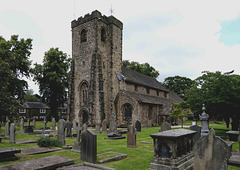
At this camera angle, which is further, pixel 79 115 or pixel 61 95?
pixel 61 95

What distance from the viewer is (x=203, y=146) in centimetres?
473

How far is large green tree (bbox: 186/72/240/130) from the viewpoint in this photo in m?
13.3

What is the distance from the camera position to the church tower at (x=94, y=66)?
81.6 feet

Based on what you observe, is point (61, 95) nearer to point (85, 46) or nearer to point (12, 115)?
point (85, 46)

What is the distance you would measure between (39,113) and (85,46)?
1423 inches

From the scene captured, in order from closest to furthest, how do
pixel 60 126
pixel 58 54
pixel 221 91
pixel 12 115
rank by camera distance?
1. pixel 12 115
2. pixel 60 126
3. pixel 221 91
4. pixel 58 54

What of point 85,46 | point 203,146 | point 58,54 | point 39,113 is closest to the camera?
point 203,146

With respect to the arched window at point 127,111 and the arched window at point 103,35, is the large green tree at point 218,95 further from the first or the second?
the arched window at point 103,35

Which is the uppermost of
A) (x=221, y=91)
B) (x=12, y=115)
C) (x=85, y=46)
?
(x=85, y=46)

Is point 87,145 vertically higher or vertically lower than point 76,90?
lower

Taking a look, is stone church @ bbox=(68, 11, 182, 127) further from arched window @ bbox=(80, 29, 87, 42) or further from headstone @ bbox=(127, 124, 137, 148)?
headstone @ bbox=(127, 124, 137, 148)

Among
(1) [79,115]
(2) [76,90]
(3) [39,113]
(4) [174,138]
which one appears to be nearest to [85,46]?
(2) [76,90]

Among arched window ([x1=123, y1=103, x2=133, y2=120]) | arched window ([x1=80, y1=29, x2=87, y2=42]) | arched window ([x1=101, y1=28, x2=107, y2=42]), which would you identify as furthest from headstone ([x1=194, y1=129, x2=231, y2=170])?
arched window ([x1=80, y1=29, x2=87, y2=42])

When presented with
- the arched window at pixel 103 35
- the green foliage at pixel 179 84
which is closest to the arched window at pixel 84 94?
the arched window at pixel 103 35
